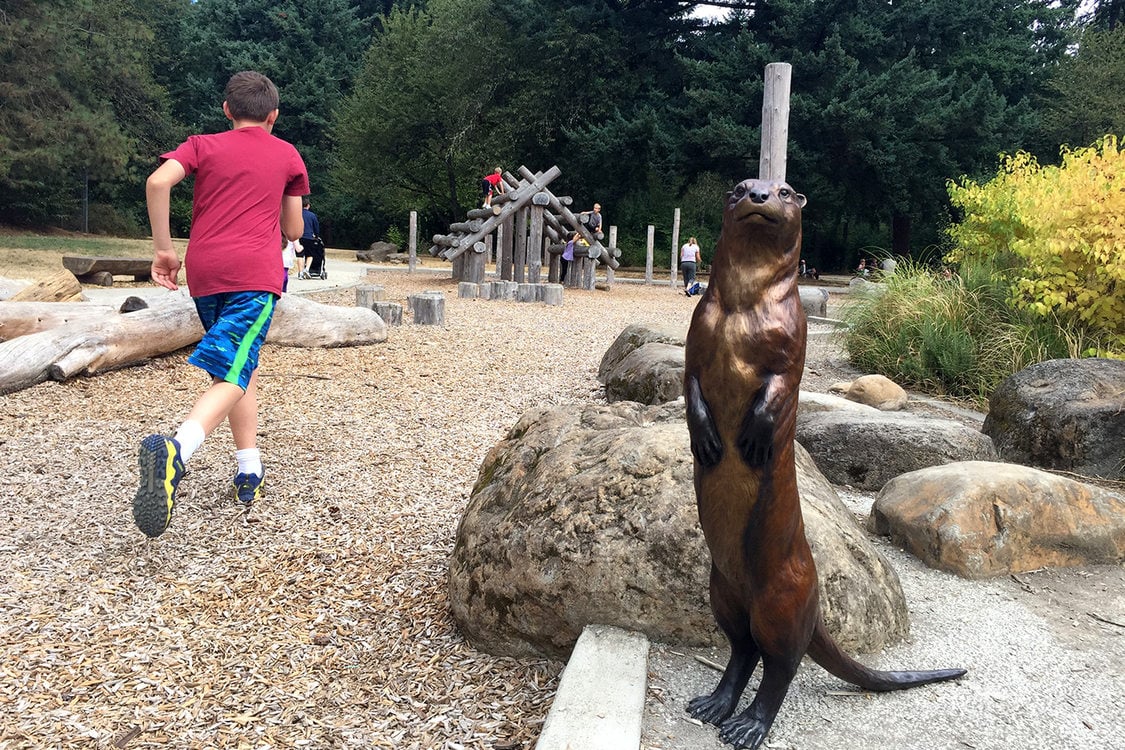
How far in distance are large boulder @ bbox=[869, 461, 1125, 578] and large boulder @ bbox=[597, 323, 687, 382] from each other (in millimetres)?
3256

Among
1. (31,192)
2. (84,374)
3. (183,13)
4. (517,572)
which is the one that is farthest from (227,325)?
(183,13)

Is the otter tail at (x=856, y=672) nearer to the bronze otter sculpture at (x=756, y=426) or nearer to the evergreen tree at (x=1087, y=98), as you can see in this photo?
the bronze otter sculpture at (x=756, y=426)

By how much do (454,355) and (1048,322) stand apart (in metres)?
5.35

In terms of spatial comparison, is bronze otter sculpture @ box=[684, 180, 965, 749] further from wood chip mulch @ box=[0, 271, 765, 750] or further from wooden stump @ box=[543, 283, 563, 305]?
wooden stump @ box=[543, 283, 563, 305]

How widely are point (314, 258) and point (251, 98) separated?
13.8 meters

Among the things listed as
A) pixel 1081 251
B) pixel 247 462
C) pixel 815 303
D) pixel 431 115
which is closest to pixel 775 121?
pixel 1081 251

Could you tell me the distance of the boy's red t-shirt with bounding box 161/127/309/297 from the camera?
3.51m

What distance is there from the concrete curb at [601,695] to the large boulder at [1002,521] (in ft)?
5.45

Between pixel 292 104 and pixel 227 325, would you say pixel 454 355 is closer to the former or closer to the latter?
pixel 227 325

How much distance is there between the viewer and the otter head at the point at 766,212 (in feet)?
6.11

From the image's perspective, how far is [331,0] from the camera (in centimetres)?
3372

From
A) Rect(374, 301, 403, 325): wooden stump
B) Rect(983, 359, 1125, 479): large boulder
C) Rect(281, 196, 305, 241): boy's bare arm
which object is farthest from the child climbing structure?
Rect(281, 196, 305, 241): boy's bare arm

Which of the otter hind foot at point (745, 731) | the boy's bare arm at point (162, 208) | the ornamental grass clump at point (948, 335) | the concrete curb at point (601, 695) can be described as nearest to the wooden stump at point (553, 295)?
the ornamental grass clump at point (948, 335)

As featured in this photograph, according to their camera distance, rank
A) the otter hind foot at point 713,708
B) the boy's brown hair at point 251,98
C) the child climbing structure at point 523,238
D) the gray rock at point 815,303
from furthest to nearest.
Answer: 1. the child climbing structure at point 523,238
2. the gray rock at point 815,303
3. the boy's brown hair at point 251,98
4. the otter hind foot at point 713,708
